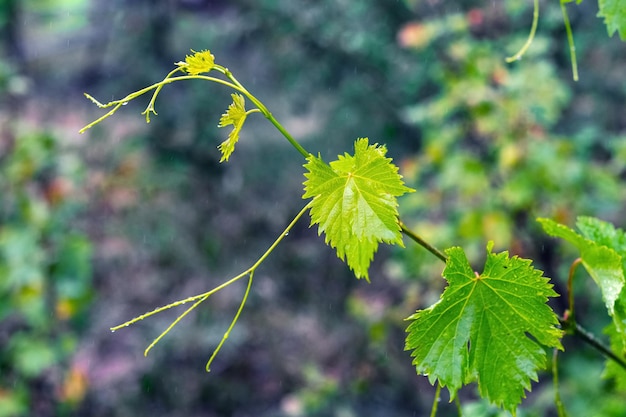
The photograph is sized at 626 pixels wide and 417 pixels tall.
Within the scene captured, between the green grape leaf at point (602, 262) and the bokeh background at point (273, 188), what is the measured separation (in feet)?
4.22

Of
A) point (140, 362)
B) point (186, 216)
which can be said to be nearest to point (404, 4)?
point (186, 216)

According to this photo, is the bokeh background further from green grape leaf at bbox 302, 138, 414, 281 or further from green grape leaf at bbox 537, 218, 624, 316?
green grape leaf at bbox 302, 138, 414, 281

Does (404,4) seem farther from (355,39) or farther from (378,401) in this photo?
(378,401)

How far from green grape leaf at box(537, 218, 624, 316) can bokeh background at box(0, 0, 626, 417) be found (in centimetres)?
129

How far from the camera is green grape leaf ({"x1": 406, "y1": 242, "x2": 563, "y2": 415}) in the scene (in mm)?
543

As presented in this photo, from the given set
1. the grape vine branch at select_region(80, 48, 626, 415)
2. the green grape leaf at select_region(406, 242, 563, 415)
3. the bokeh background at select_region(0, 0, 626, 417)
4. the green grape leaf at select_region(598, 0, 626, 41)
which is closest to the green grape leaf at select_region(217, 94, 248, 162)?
the grape vine branch at select_region(80, 48, 626, 415)

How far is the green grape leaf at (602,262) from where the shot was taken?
1.83 feet

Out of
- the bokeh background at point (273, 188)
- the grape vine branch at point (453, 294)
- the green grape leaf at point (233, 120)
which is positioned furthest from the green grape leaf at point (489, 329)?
A: the bokeh background at point (273, 188)

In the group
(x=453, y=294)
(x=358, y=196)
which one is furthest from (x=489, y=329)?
(x=358, y=196)

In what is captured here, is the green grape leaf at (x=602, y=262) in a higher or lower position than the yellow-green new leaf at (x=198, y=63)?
lower

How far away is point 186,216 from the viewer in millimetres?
3082

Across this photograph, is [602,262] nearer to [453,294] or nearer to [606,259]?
[606,259]

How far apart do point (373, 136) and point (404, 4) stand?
0.66 metres

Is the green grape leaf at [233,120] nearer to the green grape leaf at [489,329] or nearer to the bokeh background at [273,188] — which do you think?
the green grape leaf at [489,329]
